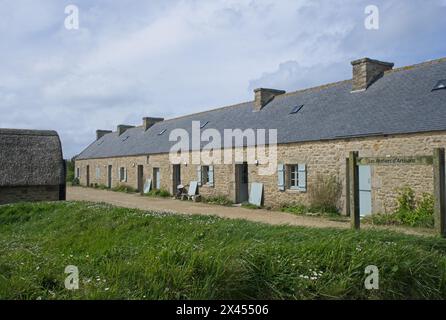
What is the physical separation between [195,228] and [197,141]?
14.3 m

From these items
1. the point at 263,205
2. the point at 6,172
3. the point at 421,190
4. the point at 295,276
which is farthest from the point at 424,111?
the point at 6,172

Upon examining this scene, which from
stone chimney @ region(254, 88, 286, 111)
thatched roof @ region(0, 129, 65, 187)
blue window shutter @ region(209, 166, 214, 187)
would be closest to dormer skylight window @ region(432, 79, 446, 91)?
stone chimney @ region(254, 88, 286, 111)

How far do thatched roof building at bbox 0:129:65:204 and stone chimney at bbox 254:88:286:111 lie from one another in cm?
943

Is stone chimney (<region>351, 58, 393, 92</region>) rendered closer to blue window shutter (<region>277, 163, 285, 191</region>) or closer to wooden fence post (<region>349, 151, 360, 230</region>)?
blue window shutter (<region>277, 163, 285, 191</region>)

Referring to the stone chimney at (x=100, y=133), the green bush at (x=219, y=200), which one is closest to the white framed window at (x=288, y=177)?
the green bush at (x=219, y=200)

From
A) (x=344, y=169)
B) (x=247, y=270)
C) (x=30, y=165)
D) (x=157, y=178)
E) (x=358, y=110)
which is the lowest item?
(x=247, y=270)

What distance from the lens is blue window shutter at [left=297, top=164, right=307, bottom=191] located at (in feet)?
48.4

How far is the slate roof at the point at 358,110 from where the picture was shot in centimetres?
1225

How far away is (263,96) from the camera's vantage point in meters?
20.6

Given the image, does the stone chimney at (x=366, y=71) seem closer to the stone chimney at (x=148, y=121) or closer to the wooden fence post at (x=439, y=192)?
the wooden fence post at (x=439, y=192)

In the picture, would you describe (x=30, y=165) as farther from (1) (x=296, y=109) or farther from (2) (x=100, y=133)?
(2) (x=100, y=133)

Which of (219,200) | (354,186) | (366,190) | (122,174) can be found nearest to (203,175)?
(219,200)

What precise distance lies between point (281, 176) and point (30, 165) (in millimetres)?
9653

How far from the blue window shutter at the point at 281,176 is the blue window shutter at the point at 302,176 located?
2.44 feet
